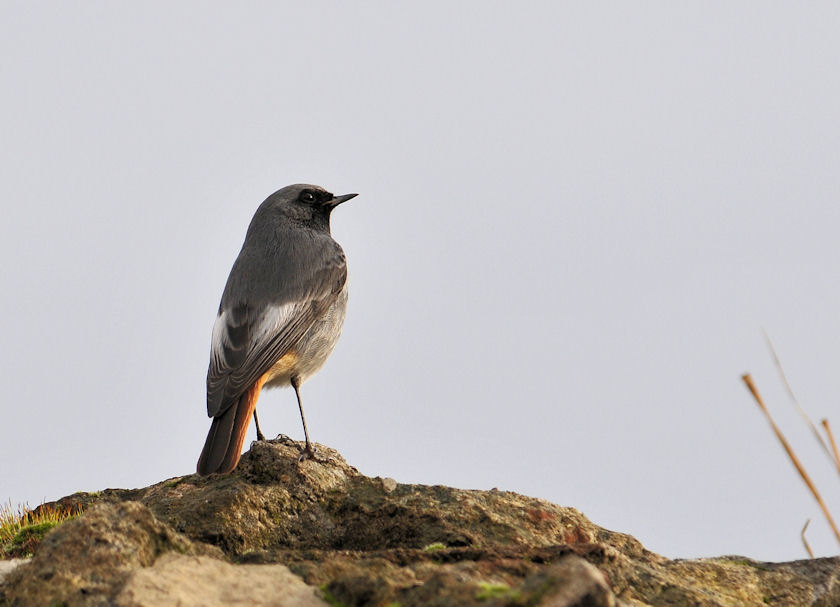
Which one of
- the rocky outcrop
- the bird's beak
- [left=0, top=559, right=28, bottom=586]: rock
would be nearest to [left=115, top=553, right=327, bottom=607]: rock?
the rocky outcrop

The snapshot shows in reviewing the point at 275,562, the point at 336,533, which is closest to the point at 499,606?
the point at 275,562

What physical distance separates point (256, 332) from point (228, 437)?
5.25ft

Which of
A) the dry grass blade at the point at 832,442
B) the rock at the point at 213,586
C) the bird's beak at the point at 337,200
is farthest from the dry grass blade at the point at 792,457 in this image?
the bird's beak at the point at 337,200

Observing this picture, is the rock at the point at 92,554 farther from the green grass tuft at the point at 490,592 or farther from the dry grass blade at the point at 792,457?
the dry grass blade at the point at 792,457

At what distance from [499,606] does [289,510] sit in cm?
371

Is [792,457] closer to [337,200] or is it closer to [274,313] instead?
[274,313]

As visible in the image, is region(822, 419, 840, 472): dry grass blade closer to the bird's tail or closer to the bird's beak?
the bird's tail

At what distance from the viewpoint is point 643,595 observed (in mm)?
5477

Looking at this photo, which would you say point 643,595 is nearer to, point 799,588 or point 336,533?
point 799,588

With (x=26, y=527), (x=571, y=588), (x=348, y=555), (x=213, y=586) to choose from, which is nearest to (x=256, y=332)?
(x=26, y=527)

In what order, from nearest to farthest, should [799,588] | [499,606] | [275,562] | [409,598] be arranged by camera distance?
1. [499,606]
2. [409,598]
3. [275,562]
4. [799,588]

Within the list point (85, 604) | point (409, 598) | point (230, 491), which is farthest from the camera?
point (230, 491)

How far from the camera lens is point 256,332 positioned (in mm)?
9352

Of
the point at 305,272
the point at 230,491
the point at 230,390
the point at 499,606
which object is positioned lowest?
the point at 499,606
